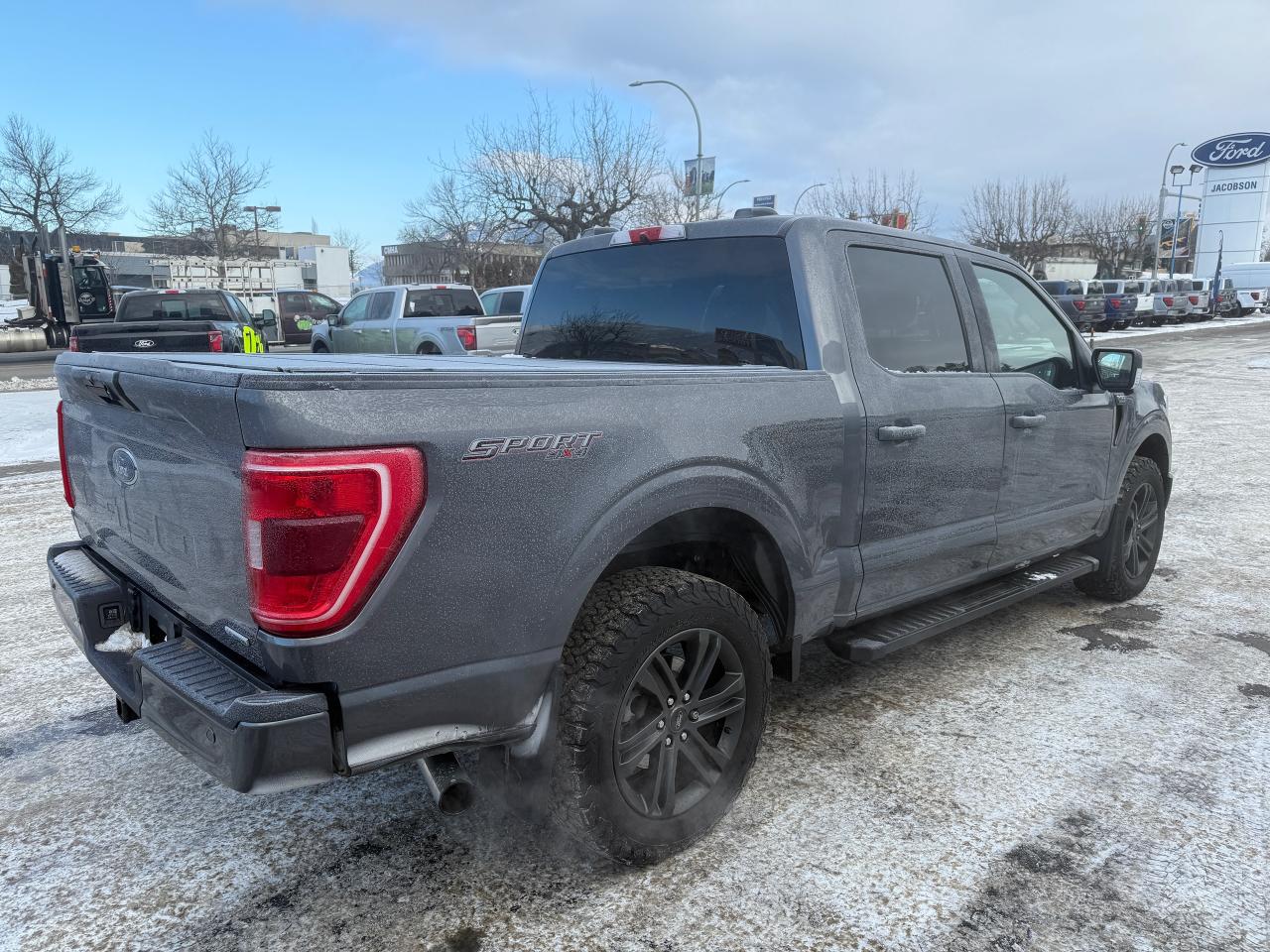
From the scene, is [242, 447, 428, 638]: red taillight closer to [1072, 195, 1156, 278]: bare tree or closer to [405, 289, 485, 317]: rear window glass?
[405, 289, 485, 317]: rear window glass

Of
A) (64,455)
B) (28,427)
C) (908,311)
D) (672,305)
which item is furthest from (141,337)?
(908,311)

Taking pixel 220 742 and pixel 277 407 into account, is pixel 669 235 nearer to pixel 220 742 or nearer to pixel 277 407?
pixel 277 407

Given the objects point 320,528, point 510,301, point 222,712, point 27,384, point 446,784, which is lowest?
point 27,384

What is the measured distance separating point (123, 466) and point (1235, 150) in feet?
313

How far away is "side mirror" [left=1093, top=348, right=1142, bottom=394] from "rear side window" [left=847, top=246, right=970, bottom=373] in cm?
111

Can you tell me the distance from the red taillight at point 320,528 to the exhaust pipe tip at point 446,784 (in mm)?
520

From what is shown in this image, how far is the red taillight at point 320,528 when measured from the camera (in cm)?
189

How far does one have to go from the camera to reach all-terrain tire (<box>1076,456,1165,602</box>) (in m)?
4.75

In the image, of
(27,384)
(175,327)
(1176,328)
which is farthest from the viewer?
(1176,328)

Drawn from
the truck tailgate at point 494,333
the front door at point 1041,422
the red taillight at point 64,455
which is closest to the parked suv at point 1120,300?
the truck tailgate at point 494,333

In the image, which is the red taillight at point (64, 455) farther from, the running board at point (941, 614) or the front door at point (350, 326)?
the front door at point (350, 326)

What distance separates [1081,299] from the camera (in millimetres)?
34312

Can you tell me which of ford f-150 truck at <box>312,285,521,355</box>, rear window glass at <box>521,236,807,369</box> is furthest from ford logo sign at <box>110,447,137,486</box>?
ford f-150 truck at <box>312,285,521,355</box>

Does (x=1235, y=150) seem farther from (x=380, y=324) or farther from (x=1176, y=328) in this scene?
(x=380, y=324)
